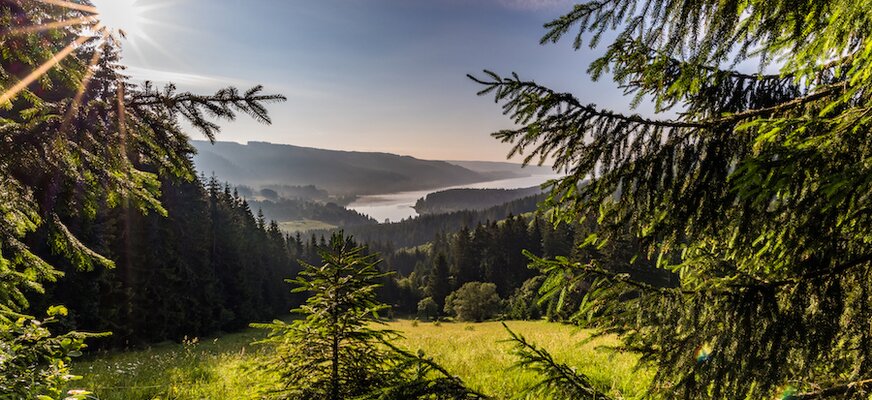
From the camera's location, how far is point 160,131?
287cm

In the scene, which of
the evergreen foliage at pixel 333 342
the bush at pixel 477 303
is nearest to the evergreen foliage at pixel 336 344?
the evergreen foliage at pixel 333 342

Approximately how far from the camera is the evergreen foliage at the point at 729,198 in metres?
2.36

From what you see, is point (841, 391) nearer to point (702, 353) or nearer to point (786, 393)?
point (786, 393)

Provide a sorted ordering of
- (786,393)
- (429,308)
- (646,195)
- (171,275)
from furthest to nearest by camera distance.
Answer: (429,308) → (171,275) → (646,195) → (786,393)

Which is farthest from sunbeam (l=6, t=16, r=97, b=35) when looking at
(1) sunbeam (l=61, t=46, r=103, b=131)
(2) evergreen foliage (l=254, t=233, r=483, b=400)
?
(2) evergreen foliage (l=254, t=233, r=483, b=400)

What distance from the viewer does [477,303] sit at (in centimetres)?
5728

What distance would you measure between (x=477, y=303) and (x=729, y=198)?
56336 millimetres

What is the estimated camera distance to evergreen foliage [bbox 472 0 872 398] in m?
2.36

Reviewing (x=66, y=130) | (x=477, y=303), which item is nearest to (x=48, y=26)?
(x=66, y=130)

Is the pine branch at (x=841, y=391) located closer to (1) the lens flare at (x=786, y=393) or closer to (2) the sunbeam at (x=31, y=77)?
(1) the lens flare at (x=786, y=393)

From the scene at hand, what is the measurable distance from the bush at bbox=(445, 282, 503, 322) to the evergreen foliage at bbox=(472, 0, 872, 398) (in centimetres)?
5567

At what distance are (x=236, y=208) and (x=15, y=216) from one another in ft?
181

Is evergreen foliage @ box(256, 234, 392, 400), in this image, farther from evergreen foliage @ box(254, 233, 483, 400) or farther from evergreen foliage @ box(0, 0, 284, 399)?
evergreen foliage @ box(0, 0, 284, 399)

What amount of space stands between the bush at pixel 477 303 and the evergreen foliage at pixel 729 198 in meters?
55.7
